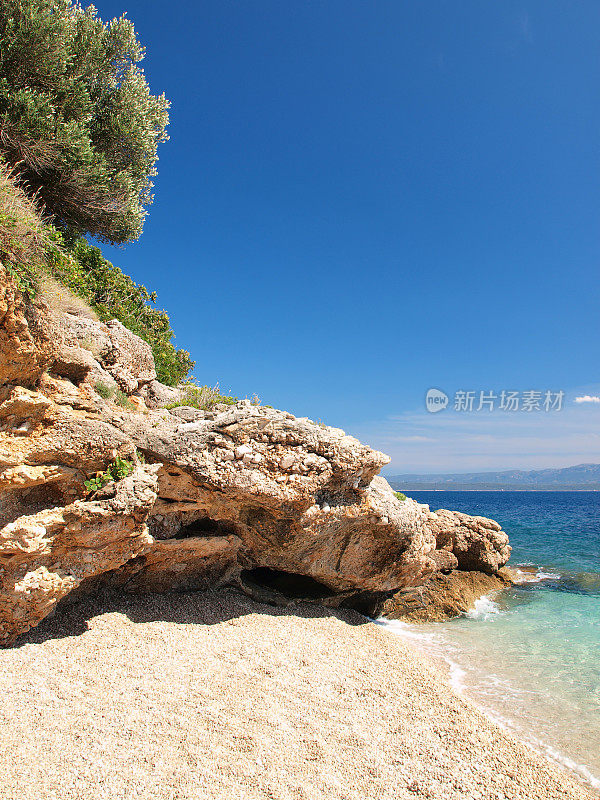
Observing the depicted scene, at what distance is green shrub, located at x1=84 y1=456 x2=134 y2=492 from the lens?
25.7 ft

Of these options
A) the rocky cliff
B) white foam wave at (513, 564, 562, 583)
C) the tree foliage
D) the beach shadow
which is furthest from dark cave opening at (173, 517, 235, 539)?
white foam wave at (513, 564, 562, 583)

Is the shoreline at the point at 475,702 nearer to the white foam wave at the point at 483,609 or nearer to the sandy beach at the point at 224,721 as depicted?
the sandy beach at the point at 224,721

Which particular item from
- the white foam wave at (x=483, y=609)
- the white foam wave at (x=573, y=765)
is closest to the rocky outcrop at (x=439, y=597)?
the white foam wave at (x=483, y=609)

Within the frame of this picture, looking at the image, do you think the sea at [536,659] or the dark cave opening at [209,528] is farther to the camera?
the dark cave opening at [209,528]

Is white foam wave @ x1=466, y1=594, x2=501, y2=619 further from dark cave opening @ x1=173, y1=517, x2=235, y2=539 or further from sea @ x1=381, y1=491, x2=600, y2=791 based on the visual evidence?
dark cave opening @ x1=173, y1=517, x2=235, y2=539

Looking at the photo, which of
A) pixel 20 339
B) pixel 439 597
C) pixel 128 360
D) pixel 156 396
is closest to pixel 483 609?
pixel 439 597

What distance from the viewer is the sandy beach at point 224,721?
5.43m

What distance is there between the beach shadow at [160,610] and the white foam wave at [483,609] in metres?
6.36

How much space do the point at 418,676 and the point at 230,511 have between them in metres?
5.97

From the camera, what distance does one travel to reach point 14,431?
7.08m

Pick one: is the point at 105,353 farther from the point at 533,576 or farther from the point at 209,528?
the point at 533,576

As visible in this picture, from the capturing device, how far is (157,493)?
30.9 ft

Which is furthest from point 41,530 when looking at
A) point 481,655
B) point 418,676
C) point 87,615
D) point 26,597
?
point 481,655

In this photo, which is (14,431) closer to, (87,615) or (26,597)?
(26,597)
